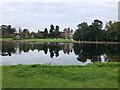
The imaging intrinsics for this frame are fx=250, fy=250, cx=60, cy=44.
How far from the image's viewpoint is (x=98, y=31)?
266 feet

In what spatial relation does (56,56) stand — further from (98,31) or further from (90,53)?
(98,31)

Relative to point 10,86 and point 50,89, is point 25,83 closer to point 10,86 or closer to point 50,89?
point 10,86

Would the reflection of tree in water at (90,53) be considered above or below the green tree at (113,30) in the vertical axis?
below

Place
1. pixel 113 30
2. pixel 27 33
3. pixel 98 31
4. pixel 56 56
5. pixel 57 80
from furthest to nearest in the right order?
pixel 27 33
pixel 98 31
pixel 113 30
pixel 56 56
pixel 57 80

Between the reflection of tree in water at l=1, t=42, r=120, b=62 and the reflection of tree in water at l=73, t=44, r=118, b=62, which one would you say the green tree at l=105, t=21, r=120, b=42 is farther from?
the reflection of tree in water at l=73, t=44, r=118, b=62

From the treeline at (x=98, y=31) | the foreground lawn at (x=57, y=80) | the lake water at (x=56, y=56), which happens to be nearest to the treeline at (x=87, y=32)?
the treeline at (x=98, y=31)

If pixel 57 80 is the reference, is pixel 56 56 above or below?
below

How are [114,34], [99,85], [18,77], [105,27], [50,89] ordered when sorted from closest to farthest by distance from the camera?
1. [50,89]
2. [99,85]
3. [18,77]
4. [114,34]
5. [105,27]

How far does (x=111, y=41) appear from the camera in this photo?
81.6 metres

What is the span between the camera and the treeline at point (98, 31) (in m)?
76.6

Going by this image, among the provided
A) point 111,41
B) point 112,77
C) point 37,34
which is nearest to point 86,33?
point 111,41

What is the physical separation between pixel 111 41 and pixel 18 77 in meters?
73.6

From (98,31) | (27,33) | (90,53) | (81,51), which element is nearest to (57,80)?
(90,53)

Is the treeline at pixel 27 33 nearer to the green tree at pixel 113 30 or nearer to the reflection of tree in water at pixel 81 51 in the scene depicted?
the green tree at pixel 113 30
